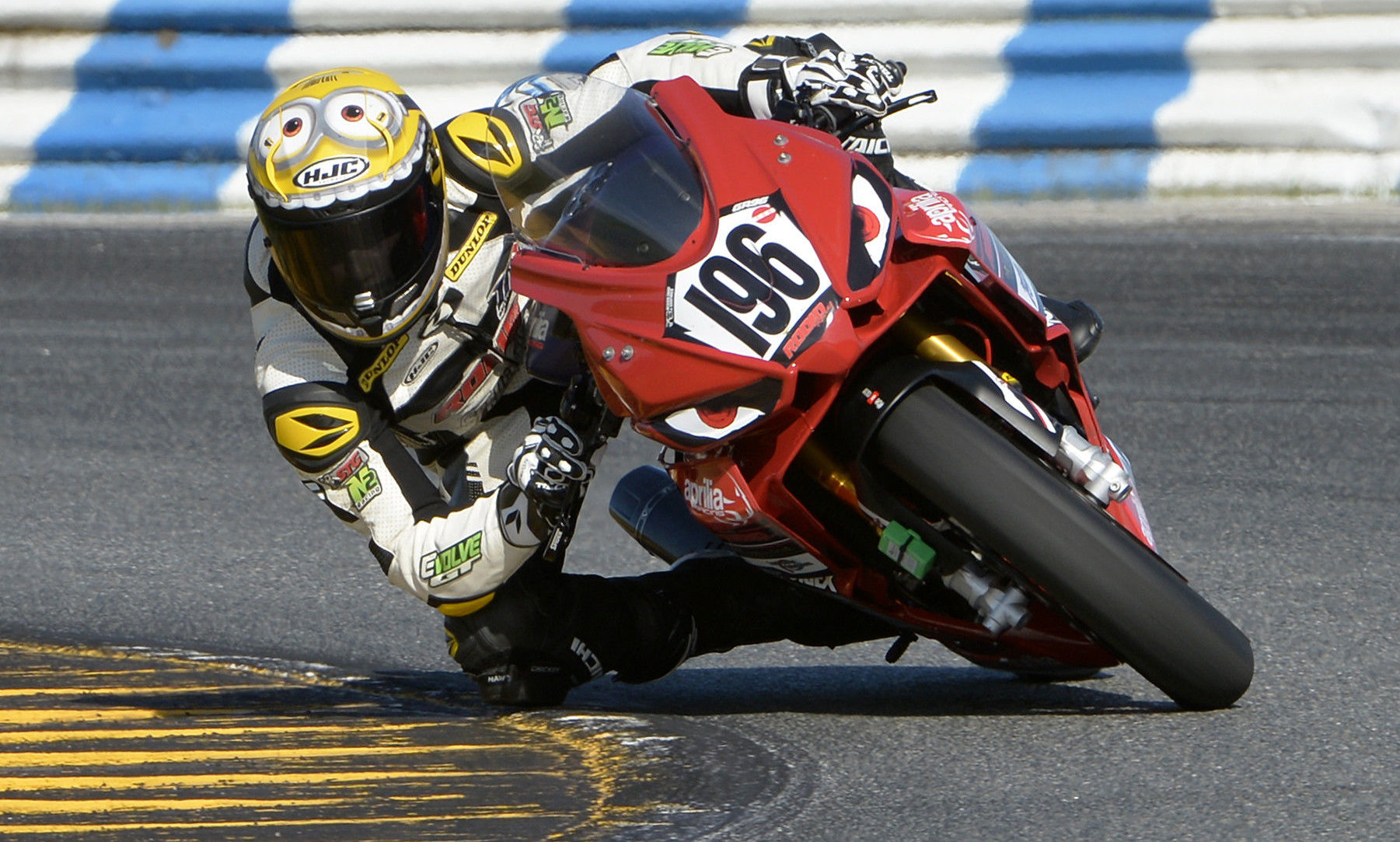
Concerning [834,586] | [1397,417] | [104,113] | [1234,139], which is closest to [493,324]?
[834,586]

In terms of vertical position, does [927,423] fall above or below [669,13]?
above

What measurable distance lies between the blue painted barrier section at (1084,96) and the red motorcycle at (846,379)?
481cm

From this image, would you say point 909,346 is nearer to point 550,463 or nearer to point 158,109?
point 550,463

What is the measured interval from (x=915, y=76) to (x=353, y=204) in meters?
5.17

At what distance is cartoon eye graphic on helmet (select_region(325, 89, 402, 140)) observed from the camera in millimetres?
3787

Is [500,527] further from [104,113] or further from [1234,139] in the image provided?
[104,113]

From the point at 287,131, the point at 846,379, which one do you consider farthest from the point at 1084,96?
the point at 846,379

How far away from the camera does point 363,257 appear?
375 centimetres

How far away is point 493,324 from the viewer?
4070 mm

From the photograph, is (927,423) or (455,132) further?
(455,132)

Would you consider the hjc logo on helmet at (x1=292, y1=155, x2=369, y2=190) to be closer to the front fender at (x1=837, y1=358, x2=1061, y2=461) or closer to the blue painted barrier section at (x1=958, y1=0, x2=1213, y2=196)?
the front fender at (x1=837, y1=358, x2=1061, y2=461)

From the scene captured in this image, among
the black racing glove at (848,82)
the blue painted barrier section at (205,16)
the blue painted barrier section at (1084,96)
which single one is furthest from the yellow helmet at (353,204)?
the blue painted barrier section at (205,16)

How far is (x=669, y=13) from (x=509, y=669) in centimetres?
533

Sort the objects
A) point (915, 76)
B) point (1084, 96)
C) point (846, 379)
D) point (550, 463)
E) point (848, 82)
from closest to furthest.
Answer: point (846, 379) < point (550, 463) < point (848, 82) < point (1084, 96) < point (915, 76)
